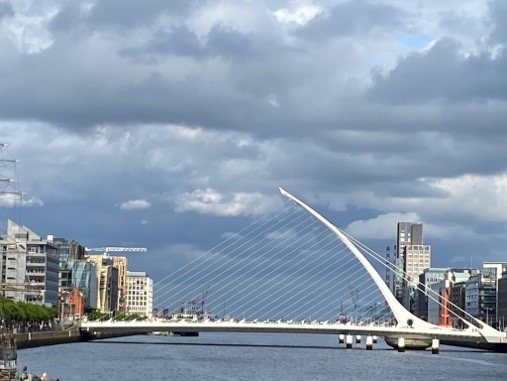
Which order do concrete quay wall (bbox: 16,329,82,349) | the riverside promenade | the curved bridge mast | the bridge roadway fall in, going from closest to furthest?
concrete quay wall (bbox: 16,329,82,349) < the riverside promenade < the bridge roadway < the curved bridge mast

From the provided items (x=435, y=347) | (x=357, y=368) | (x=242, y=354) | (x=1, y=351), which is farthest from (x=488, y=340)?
(x=1, y=351)

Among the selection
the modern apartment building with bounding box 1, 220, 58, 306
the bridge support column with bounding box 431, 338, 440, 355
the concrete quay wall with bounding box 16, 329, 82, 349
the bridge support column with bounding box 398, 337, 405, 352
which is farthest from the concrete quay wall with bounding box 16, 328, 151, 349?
the bridge support column with bounding box 431, 338, 440, 355

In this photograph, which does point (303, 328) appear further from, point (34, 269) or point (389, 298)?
point (34, 269)

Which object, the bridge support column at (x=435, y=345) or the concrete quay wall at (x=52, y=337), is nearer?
the concrete quay wall at (x=52, y=337)

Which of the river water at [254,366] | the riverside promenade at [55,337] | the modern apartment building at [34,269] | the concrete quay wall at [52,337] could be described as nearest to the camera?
the river water at [254,366]

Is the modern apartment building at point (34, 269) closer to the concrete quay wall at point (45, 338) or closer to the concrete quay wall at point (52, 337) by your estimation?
the concrete quay wall at point (52, 337)

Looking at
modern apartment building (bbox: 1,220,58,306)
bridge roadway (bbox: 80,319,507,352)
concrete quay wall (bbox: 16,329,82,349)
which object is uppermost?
modern apartment building (bbox: 1,220,58,306)

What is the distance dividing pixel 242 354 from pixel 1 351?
198 feet

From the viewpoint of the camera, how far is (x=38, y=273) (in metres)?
192

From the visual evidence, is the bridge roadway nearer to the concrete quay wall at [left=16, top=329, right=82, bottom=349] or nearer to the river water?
the river water

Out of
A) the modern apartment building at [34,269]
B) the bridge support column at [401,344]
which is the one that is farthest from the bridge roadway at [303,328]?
the modern apartment building at [34,269]

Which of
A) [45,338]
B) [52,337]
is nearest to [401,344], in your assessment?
[52,337]

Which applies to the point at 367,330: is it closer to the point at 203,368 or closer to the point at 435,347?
the point at 435,347

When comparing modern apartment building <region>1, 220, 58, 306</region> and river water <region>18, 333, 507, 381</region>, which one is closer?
river water <region>18, 333, 507, 381</region>
